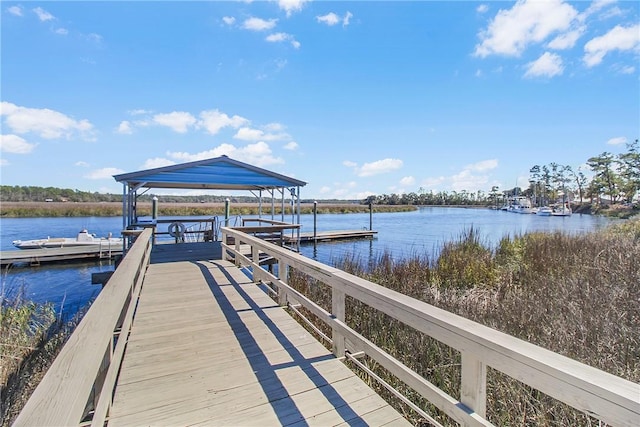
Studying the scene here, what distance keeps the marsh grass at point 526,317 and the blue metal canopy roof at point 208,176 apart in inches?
162

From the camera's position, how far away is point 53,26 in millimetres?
6625

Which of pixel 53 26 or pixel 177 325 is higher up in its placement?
pixel 53 26

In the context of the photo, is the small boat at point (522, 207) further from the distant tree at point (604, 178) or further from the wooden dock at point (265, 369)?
the wooden dock at point (265, 369)

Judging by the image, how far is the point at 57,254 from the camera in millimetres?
13414

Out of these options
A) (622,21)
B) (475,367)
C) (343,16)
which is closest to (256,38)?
(343,16)

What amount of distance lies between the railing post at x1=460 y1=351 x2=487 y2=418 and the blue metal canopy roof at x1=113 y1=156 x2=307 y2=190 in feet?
28.9

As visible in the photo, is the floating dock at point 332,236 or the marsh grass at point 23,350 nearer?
the marsh grass at point 23,350

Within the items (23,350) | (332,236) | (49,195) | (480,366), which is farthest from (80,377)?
(49,195)

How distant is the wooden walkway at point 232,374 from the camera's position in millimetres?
2090

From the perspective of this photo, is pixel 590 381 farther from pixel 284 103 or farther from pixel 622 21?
pixel 284 103

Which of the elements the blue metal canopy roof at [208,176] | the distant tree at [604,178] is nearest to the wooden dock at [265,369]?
the blue metal canopy roof at [208,176]

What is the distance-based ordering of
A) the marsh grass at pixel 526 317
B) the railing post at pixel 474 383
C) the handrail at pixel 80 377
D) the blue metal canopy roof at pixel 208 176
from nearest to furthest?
the handrail at pixel 80 377 → the railing post at pixel 474 383 → the marsh grass at pixel 526 317 → the blue metal canopy roof at pixel 208 176

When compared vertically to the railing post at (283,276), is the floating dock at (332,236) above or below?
below

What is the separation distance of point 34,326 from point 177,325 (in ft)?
13.6
